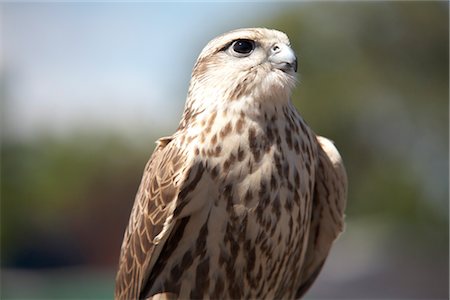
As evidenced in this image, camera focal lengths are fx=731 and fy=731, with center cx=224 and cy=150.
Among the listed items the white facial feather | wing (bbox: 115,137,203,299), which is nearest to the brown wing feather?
wing (bbox: 115,137,203,299)

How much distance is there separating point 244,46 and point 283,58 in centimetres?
18

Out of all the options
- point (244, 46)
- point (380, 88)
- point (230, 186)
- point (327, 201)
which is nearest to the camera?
point (230, 186)

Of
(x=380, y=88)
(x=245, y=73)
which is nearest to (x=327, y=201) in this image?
(x=245, y=73)

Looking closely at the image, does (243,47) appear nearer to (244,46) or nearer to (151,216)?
(244,46)

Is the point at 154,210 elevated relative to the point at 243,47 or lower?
lower

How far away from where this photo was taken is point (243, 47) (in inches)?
112

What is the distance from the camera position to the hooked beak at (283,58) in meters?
2.74

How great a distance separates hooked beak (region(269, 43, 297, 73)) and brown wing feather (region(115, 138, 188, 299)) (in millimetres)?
503

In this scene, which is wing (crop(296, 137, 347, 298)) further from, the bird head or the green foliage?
the green foliage

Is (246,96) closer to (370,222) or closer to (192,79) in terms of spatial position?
(192,79)

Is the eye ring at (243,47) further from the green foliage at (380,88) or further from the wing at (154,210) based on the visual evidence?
the green foliage at (380,88)

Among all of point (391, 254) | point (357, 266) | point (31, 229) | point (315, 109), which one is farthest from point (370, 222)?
point (31, 229)

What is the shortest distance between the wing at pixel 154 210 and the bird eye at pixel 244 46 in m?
0.45

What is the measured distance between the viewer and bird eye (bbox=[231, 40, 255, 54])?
9.27ft
